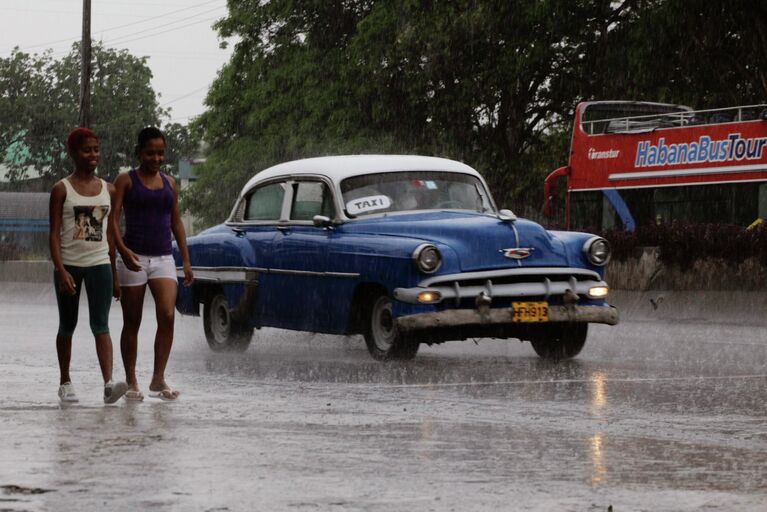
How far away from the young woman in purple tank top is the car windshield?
12.0ft

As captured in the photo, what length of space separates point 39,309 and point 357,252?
11.1 metres

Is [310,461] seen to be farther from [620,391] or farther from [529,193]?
[529,193]

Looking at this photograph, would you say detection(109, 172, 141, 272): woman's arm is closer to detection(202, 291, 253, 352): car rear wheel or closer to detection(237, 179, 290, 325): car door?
detection(237, 179, 290, 325): car door

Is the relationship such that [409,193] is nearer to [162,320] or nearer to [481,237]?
[481,237]

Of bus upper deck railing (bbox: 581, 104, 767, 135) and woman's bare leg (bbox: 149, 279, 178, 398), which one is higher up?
bus upper deck railing (bbox: 581, 104, 767, 135)

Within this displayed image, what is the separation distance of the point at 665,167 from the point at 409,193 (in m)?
15.2

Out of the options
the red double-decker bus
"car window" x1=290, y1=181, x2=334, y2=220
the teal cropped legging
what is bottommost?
the teal cropped legging

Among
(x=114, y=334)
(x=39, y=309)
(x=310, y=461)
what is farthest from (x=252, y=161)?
(x=310, y=461)

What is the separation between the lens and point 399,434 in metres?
8.58

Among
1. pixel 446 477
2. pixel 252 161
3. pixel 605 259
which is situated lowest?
pixel 446 477

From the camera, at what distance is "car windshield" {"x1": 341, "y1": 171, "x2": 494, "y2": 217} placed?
14.3m

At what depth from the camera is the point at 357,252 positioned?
13.5 m

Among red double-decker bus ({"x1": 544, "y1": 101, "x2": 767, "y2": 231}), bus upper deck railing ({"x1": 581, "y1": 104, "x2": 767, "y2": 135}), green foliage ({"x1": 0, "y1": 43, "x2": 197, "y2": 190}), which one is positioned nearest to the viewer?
red double-decker bus ({"x1": 544, "y1": 101, "x2": 767, "y2": 231})

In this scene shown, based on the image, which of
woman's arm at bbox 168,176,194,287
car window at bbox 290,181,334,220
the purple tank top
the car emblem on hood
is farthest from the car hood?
the purple tank top
